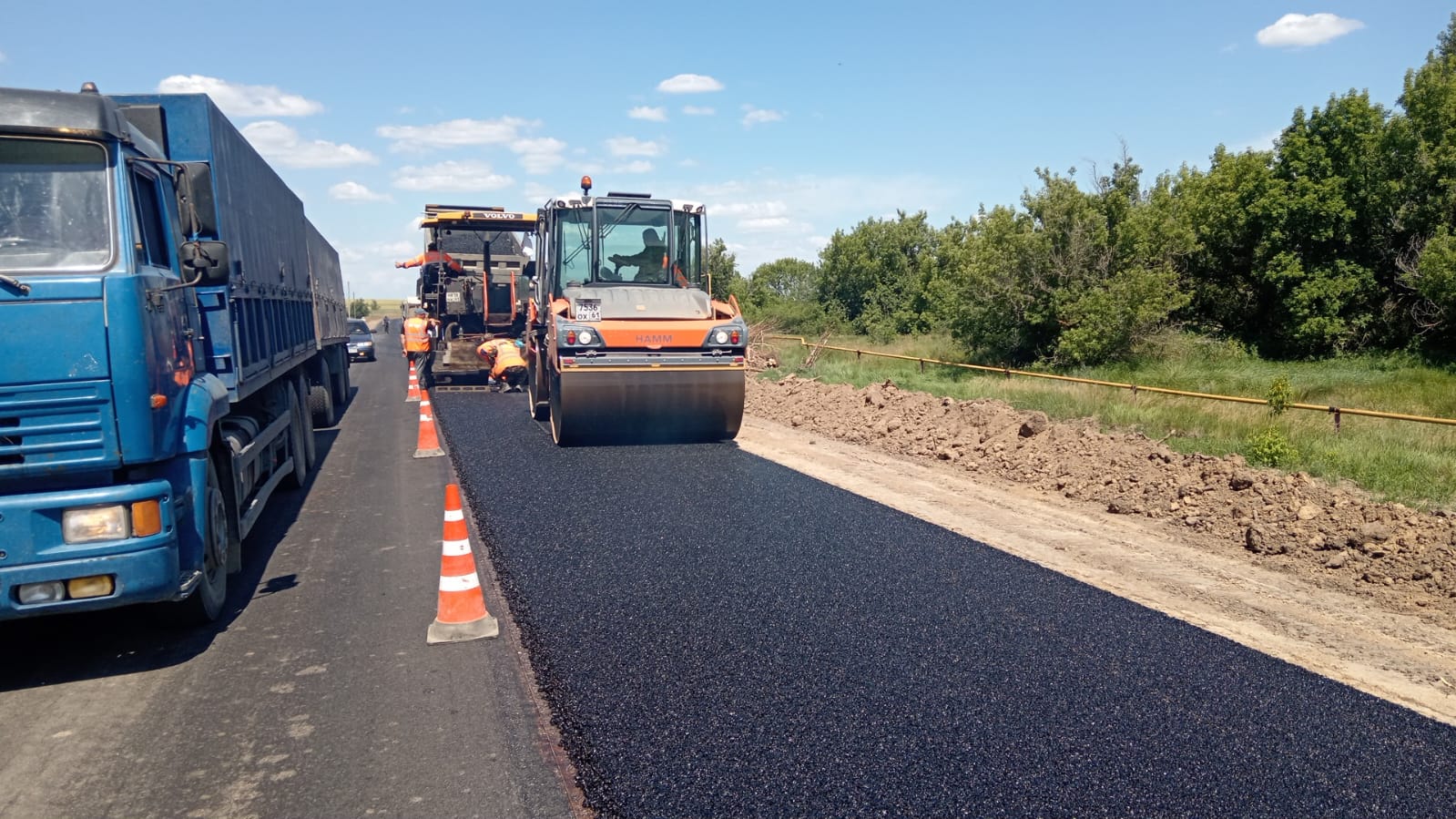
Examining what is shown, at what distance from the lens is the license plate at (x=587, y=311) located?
11.2 metres

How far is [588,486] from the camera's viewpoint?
30.5ft

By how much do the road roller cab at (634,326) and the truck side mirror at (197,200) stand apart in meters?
5.40

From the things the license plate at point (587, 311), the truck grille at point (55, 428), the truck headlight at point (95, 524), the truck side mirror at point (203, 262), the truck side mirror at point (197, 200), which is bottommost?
the truck headlight at point (95, 524)

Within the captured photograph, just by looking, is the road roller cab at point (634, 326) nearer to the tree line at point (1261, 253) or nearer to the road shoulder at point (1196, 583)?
the road shoulder at point (1196, 583)

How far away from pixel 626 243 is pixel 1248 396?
30.9 ft

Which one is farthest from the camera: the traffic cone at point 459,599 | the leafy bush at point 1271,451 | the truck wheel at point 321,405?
the truck wheel at point 321,405

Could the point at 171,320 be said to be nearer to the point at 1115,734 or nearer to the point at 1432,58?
the point at 1115,734

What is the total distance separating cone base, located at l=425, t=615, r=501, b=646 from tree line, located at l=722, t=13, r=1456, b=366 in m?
15.2

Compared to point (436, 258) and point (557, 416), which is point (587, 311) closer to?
point (557, 416)

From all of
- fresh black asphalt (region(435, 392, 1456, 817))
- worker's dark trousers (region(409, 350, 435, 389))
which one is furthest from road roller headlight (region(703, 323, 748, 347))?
worker's dark trousers (region(409, 350, 435, 389))

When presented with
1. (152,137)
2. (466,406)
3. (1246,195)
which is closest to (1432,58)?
(1246,195)

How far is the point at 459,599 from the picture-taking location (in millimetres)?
5395

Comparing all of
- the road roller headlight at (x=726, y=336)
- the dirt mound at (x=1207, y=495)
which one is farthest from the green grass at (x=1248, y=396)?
the road roller headlight at (x=726, y=336)

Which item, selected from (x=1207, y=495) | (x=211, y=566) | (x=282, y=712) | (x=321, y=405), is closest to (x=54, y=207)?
(x=211, y=566)
